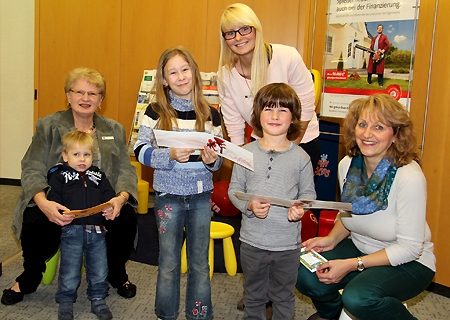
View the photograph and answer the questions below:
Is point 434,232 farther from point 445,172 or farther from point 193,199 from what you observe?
point 193,199

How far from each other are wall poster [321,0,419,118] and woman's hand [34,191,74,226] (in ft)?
6.28

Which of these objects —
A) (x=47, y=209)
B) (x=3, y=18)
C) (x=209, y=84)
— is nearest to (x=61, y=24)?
(x=3, y=18)

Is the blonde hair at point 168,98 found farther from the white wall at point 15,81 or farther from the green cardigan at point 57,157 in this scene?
the white wall at point 15,81

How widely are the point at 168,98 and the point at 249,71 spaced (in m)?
0.52

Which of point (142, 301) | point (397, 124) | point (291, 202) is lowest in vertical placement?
point (142, 301)

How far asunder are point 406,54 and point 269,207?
1570mm

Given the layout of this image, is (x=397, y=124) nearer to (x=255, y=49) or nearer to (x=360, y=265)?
(x=360, y=265)

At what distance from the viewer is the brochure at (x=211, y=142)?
186cm

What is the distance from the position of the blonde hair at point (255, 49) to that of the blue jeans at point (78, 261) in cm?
111

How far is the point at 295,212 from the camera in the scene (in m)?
1.89

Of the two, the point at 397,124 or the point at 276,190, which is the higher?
the point at 397,124

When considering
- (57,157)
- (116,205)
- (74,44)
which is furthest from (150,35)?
(116,205)

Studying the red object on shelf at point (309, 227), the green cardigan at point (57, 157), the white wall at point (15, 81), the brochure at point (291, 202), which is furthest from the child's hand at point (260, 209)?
the white wall at point (15, 81)

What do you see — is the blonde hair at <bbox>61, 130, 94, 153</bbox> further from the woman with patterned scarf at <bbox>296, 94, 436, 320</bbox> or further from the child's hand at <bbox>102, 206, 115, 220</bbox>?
the woman with patterned scarf at <bbox>296, 94, 436, 320</bbox>
